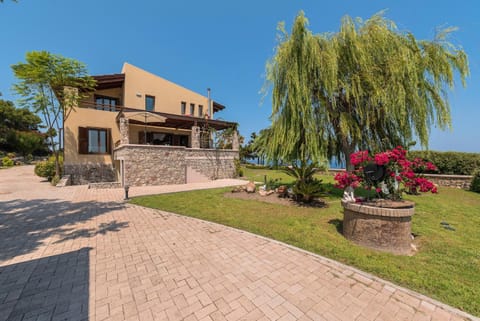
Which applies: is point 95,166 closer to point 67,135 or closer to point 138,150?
point 67,135

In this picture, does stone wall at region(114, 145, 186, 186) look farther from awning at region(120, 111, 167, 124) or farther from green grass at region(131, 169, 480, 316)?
green grass at region(131, 169, 480, 316)

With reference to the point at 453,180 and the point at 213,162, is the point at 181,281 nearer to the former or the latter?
the point at 213,162

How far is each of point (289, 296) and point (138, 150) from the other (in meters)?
11.7

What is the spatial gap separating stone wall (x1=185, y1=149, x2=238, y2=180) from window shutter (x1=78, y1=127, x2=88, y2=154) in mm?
6969

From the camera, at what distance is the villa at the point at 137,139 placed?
39.3 ft

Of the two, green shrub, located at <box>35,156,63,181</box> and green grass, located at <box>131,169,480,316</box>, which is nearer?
green grass, located at <box>131,169,480,316</box>

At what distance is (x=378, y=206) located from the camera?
3906 millimetres

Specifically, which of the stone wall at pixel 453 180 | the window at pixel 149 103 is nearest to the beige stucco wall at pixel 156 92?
the window at pixel 149 103

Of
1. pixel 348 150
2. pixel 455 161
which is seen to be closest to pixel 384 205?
pixel 348 150

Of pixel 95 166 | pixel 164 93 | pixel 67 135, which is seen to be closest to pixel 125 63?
pixel 164 93

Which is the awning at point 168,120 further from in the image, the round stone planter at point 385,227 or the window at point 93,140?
the round stone planter at point 385,227

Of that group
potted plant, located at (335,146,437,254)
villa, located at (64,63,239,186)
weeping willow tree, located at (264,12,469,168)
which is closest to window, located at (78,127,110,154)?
villa, located at (64,63,239,186)

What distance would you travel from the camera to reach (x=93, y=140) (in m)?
13.4

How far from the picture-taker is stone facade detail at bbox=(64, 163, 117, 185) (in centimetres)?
1253
